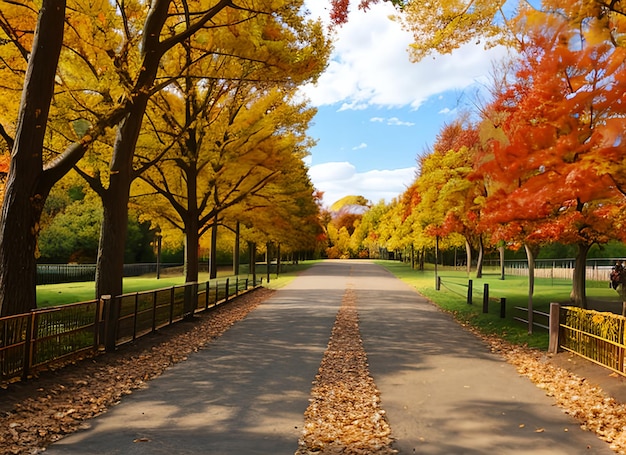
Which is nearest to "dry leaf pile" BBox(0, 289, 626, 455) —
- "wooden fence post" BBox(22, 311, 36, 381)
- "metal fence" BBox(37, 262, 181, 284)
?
"wooden fence post" BBox(22, 311, 36, 381)

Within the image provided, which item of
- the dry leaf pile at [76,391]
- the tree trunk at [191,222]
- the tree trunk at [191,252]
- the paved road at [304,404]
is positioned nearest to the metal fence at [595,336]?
the paved road at [304,404]

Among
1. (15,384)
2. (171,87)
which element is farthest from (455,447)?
(171,87)

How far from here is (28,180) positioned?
321 inches

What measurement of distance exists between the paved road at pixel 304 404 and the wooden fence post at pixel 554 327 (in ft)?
3.71

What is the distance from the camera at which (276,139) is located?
792 inches

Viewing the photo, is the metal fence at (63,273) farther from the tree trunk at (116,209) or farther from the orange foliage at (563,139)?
the orange foliage at (563,139)

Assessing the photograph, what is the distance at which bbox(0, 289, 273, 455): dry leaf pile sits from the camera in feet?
16.7

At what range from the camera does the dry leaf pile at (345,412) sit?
15.9ft

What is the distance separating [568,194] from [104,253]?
10.5 metres

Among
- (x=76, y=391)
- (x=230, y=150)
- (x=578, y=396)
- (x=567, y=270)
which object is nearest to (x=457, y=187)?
(x=567, y=270)

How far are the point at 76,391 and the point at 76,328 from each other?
5.65ft

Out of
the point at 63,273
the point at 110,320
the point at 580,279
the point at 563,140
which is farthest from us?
the point at 63,273

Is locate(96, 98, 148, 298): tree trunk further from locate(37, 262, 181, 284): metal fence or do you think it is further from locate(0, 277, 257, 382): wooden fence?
locate(37, 262, 181, 284): metal fence

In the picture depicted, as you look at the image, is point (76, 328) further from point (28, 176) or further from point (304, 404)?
point (304, 404)
